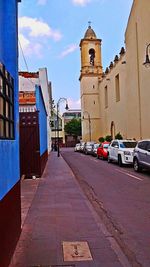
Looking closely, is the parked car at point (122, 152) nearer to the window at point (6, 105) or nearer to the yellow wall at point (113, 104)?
the window at point (6, 105)

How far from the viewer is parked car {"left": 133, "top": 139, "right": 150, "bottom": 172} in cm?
1867

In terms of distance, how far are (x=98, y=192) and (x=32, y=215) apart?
4.49 m

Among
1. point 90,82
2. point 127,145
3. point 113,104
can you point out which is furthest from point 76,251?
point 90,82

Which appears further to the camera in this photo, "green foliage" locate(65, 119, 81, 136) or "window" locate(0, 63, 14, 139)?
"green foliage" locate(65, 119, 81, 136)

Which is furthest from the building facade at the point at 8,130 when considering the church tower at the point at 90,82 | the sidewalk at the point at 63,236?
the church tower at the point at 90,82

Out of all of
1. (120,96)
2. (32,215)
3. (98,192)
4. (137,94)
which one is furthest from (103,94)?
(32,215)

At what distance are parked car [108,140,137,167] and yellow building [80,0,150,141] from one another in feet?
30.3

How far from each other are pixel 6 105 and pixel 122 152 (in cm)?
1966

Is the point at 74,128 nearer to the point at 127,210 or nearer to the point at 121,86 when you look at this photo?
the point at 121,86

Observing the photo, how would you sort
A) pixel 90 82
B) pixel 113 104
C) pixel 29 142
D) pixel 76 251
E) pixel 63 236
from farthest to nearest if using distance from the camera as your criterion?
pixel 90 82, pixel 113 104, pixel 29 142, pixel 63 236, pixel 76 251

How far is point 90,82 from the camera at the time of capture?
2874 inches

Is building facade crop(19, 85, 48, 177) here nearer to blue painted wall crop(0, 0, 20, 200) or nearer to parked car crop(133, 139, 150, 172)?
parked car crop(133, 139, 150, 172)

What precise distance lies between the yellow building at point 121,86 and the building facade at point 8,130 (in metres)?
29.8

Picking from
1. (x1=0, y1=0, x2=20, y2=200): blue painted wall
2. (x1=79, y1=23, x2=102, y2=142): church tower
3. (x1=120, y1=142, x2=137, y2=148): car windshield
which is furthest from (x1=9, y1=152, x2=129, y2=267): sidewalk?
(x1=79, y1=23, x2=102, y2=142): church tower
